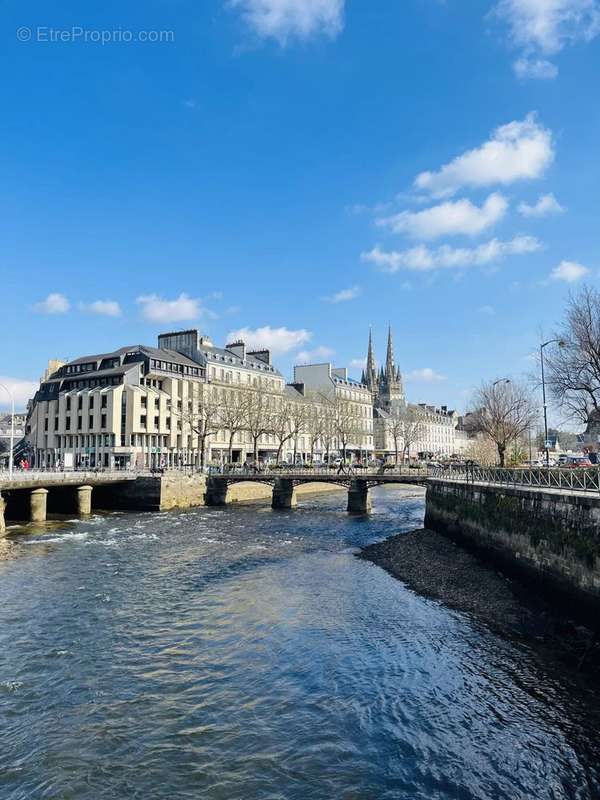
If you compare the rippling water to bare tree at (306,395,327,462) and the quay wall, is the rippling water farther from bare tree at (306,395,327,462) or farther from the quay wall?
bare tree at (306,395,327,462)

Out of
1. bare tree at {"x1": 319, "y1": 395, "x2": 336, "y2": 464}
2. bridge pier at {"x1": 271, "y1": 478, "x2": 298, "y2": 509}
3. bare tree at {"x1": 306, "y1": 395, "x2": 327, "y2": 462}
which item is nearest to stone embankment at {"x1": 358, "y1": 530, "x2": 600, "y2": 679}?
bridge pier at {"x1": 271, "y1": 478, "x2": 298, "y2": 509}

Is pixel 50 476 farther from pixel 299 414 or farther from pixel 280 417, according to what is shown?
pixel 299 414

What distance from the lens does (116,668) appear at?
14.8 m

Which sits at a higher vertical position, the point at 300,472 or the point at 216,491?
the point at 300,472

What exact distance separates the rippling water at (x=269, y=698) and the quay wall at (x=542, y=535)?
347cm

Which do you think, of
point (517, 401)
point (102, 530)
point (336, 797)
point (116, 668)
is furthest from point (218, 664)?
point (517, 401)

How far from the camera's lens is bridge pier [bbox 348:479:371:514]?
185 ft

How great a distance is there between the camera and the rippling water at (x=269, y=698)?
33.4 ft

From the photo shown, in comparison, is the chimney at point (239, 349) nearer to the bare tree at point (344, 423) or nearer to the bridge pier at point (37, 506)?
the bare tree at point (344, 423)

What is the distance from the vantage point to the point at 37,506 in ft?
148

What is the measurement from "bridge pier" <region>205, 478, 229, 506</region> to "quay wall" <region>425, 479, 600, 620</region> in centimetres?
3458

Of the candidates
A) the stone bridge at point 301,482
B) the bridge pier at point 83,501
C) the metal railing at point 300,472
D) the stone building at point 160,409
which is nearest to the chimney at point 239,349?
the stone building at point 160,409

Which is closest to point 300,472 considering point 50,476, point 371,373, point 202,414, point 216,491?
point 216,491

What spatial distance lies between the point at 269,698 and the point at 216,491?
51.4 metres
